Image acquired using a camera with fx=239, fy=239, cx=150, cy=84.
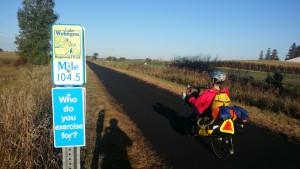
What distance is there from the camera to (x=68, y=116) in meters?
2.20

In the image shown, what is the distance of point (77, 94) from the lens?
2.19m

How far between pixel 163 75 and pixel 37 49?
2038 cm

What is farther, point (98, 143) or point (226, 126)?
point (98, 143)

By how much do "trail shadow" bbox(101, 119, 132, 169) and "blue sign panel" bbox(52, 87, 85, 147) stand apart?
7.81ft

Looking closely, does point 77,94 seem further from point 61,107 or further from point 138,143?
point 138,143

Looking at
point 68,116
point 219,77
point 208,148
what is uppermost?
point 219,77

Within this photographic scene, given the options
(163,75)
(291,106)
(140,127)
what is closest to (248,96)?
(291,106)

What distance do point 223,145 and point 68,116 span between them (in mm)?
3896

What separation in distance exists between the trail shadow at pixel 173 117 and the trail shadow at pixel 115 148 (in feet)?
5.68

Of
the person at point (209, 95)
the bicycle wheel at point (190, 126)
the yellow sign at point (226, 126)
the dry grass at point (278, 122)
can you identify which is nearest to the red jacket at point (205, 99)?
the person at point (209, 95)

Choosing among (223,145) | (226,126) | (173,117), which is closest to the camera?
(226,126)

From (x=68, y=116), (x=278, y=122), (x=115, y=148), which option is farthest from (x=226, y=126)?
Answer: (x=278, y=122)

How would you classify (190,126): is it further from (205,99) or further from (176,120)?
(176,120)

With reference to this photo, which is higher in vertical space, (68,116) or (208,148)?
(68,116)
